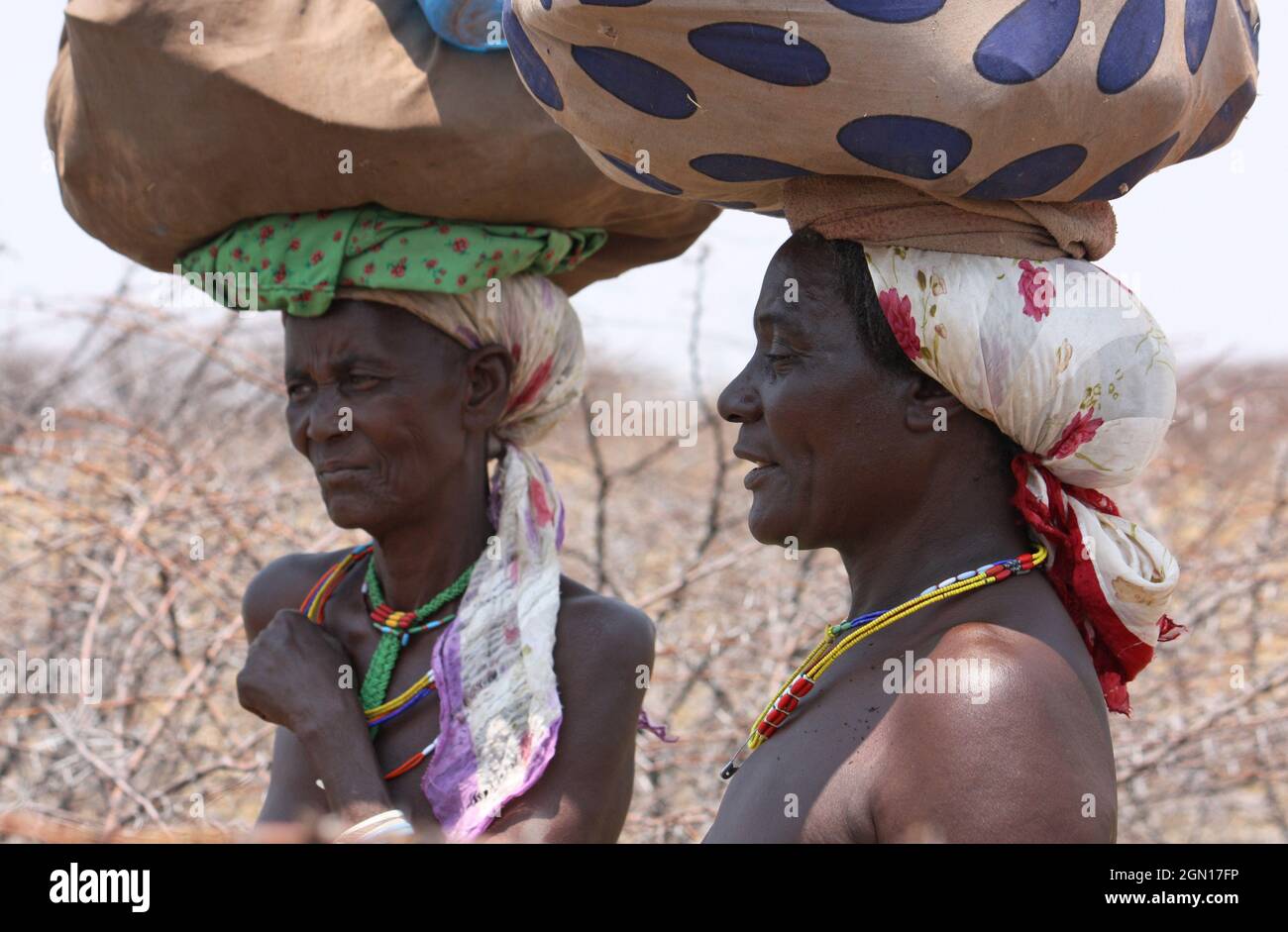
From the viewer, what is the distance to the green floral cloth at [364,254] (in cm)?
276

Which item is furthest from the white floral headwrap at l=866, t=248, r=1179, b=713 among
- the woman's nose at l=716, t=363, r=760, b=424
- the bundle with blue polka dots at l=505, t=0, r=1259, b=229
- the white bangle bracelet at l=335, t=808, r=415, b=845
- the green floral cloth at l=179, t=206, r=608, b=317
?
the white bangle bracelet at l=335, t=808, r=415, b=845

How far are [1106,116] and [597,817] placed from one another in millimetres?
1383

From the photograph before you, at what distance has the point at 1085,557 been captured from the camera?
6.31ft

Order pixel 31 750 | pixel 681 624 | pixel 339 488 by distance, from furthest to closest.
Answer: pixel 681 624, pixel 31 750, pixel 339 488

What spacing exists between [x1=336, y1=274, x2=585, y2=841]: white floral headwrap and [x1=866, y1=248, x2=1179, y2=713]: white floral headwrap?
970 millimetres

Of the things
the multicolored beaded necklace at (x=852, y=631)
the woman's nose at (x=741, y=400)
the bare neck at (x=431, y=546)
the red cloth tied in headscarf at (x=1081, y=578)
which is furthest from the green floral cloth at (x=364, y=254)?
the red cloth tied in headscarf at (x=1081, y=578)

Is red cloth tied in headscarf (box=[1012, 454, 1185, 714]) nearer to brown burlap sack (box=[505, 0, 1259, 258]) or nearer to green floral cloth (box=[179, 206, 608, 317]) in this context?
brown burlap sack (box=[505, 0, 1259, 258])

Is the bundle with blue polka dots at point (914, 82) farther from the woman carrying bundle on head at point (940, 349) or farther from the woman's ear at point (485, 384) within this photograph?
the woman's ear at point (485, 384)

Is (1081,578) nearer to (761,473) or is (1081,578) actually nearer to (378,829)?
(761,473)

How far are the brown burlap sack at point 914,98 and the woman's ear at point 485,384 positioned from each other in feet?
2.83

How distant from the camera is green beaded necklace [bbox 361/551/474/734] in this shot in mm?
2785
